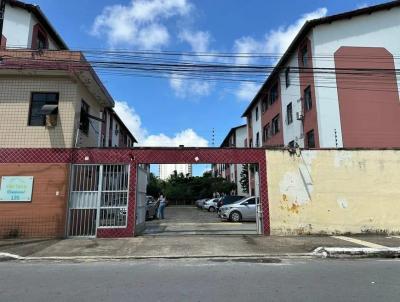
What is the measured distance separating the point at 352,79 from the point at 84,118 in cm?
1606

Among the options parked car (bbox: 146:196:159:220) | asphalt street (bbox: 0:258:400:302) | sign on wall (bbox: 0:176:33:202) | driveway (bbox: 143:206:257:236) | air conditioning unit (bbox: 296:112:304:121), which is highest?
air conditioning unit (bbox: 296:112:304:121)

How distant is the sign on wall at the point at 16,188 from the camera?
14.2 meters

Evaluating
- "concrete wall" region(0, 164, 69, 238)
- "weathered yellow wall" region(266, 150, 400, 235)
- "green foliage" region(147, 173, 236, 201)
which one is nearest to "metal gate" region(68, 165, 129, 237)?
"concrete wall" region(0, 164, 69, 238)

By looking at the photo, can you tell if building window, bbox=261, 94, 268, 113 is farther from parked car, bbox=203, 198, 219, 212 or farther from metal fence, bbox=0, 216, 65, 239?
metal fence, bbox=0, 216, 65, 239

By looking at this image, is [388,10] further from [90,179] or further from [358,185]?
[90,179]

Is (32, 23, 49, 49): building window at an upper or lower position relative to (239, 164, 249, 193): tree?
upper

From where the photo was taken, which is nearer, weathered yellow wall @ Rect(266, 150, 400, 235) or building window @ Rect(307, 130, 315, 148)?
weathered yellow wall @ Rect(266, 150, 400, 235)

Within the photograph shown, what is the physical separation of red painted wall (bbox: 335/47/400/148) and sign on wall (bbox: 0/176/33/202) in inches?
669

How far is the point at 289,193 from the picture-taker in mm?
15086

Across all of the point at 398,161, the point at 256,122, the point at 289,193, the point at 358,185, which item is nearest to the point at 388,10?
the point at 398,161

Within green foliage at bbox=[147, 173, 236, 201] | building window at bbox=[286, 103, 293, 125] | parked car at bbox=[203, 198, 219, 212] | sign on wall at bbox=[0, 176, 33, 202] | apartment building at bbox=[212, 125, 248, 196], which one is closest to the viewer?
sign on wall at bbox=[0, 176, 33, 202]

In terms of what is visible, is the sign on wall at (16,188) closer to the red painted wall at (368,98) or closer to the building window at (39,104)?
the building window at (39,104)

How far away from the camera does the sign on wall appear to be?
14188 millimetres

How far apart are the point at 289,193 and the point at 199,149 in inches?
163
